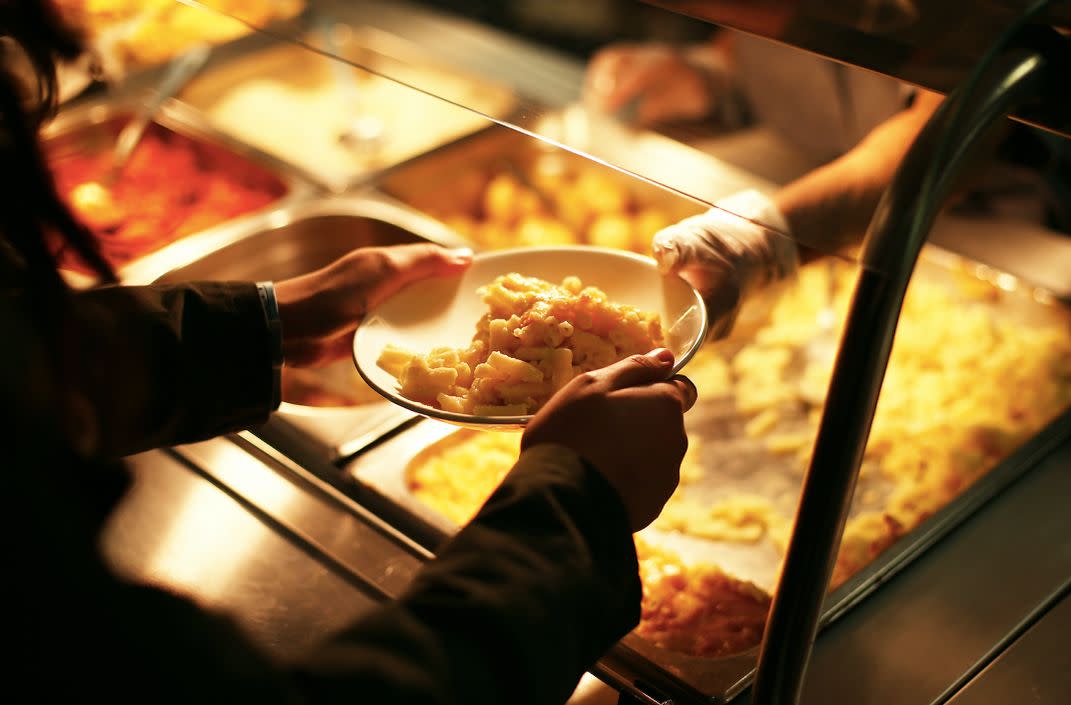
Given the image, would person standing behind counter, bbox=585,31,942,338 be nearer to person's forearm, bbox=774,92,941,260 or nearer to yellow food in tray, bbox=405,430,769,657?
person's forearm, bbox=774,92,941,260

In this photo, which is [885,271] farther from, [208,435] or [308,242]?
[308,242]

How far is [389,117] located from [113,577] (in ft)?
6.35

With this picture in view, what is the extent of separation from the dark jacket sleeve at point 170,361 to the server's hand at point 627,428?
50cm

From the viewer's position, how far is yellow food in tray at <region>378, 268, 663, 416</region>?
1.09 meters

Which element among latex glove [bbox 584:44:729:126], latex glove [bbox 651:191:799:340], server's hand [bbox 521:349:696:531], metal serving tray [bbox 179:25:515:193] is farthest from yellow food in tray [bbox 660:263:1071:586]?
latex glove [bbox 584:44:729:126]

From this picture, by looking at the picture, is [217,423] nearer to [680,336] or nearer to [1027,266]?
[680,336]

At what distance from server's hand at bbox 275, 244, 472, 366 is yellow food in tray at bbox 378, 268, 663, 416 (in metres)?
0.24

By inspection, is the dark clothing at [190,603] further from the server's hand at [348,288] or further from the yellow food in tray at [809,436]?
the yellow food in tray at [809,436]

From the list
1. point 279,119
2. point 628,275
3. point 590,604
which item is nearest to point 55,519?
point 590,604

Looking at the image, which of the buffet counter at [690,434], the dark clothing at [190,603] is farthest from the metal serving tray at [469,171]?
the dark clothing at [190,603]

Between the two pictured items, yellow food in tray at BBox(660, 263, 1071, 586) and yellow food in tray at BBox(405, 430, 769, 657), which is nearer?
yellow food in tray at BBox(405, 430, 769, 657)

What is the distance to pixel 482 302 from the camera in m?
1.36

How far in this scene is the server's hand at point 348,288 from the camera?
138 cm

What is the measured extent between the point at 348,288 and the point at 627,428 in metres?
0.63
